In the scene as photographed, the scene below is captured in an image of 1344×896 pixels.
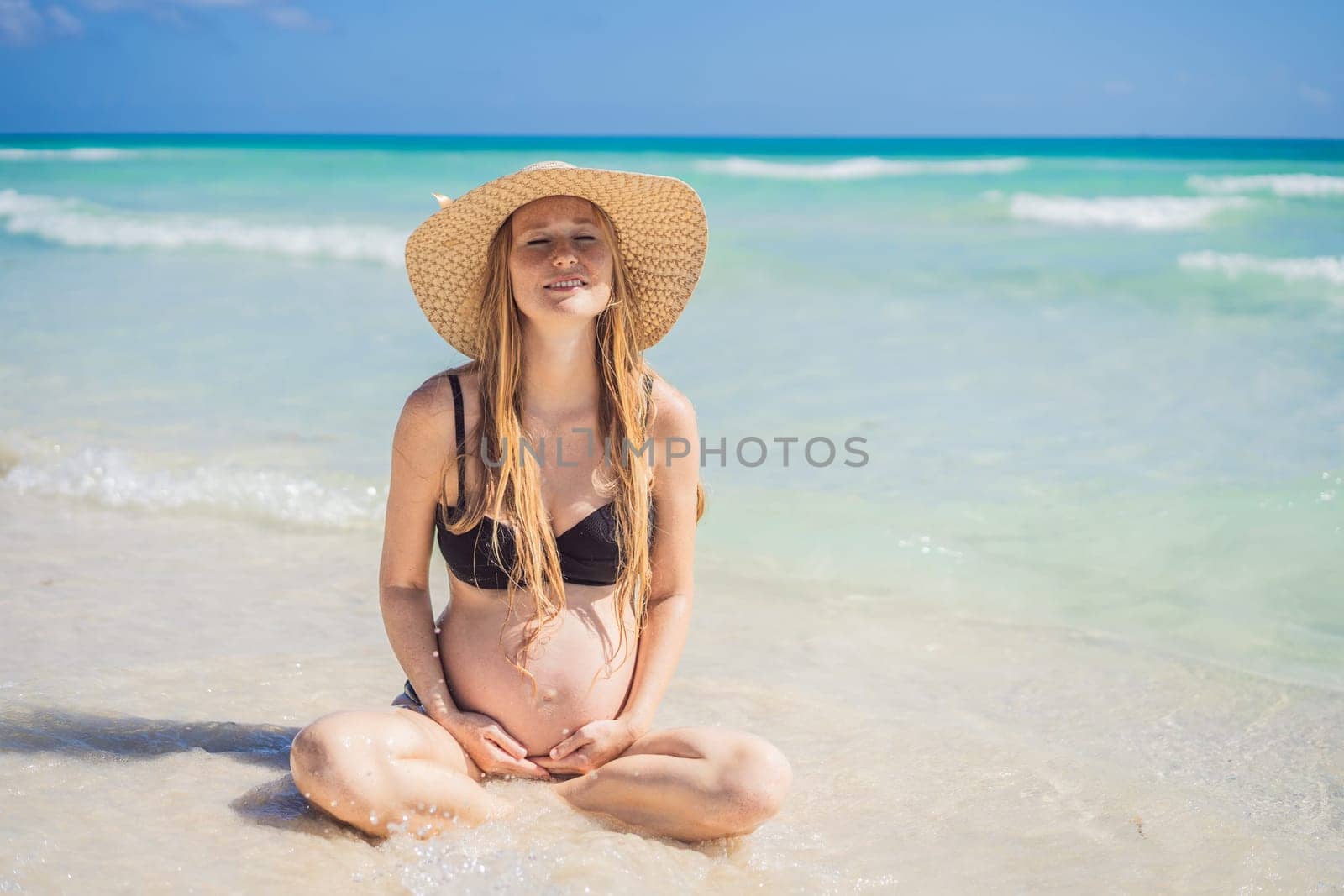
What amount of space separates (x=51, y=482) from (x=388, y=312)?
5135 millimetres

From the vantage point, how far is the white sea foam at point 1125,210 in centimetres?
1650

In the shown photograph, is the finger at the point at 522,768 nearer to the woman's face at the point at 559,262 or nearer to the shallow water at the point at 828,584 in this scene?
the shallow water at the point at 828,584

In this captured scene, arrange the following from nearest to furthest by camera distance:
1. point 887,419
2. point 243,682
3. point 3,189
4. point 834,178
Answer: point 243,682 → point 887,419 → point 3,189 → point 834,178

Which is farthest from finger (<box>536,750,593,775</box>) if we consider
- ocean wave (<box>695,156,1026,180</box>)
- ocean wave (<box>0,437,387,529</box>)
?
ocean wave (<box>695,156,1026,180</box>)

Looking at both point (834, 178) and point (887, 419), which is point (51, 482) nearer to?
point (887, 419)

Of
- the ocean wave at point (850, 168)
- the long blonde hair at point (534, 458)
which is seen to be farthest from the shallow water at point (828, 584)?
the ocean wave at point (850, 168)

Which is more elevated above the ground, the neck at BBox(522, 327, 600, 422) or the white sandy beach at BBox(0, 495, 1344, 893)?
the neck at BBox(522, 327, 600, 422)

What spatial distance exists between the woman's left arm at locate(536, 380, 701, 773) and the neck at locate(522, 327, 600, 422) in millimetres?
182

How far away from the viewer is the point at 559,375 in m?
2.91

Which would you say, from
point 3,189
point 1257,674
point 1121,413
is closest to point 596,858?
point 1257,674

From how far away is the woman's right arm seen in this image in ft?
8.98

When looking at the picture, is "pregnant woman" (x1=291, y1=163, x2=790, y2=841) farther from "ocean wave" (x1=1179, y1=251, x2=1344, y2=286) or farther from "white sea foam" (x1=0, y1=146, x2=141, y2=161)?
"white sea foam" (x1=0, y1=146, x2=141, y2=161)

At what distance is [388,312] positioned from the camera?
10.3 m

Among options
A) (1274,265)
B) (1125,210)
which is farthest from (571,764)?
(1125,210)
